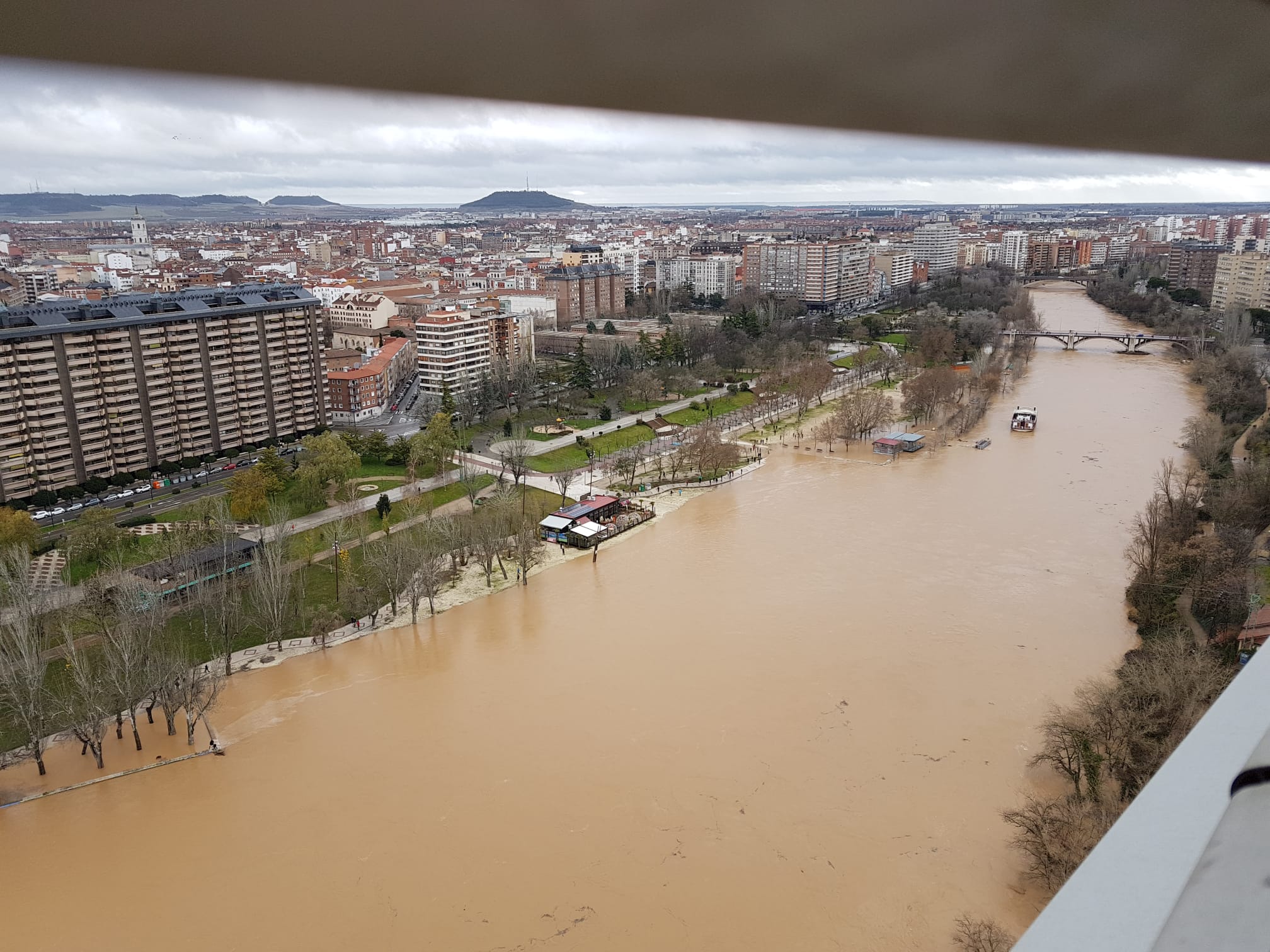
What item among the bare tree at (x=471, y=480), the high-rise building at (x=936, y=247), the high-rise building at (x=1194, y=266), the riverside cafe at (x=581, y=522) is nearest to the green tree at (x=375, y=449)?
the bare tree at (x=471, y=480)

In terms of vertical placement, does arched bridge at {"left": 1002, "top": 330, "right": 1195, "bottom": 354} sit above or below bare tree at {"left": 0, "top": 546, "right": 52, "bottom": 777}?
above

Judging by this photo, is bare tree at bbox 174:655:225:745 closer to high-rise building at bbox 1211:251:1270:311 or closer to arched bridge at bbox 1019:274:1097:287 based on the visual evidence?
high-rise building at bbox 1211:251:1270:311

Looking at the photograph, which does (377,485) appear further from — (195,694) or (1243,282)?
(1243,282)

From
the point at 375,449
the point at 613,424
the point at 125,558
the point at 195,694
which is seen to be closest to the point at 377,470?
the point at 375,449

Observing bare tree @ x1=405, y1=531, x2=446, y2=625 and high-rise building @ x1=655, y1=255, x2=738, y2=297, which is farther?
high-rise building @ x1=655, y1=255, x2=738, y2=297

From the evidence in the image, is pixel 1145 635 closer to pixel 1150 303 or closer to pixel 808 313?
pixel 808 313

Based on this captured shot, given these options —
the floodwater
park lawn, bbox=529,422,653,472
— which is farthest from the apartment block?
the floodwater
